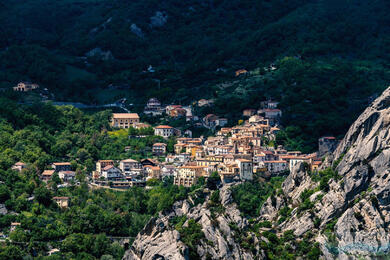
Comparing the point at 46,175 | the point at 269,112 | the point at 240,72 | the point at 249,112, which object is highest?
the point at 240,72

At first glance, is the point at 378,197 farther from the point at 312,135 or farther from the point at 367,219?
the point at 312,135

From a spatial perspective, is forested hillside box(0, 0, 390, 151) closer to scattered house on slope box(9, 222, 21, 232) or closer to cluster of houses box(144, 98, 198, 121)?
cluster of houses box(144, 98, 198, 121)

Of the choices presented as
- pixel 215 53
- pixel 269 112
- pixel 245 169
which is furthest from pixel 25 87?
pixel 245 169

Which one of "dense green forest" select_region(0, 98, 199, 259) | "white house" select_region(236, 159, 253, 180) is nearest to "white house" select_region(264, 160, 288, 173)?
"white house" select_region(236, 159, 253, 180)

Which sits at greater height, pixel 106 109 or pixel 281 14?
pixel 281 14

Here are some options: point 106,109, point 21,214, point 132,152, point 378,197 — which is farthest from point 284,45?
point 378,197

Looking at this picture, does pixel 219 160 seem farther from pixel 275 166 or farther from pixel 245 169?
pixel 275 166
